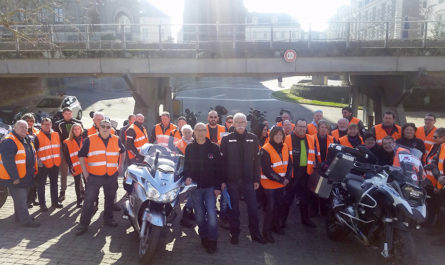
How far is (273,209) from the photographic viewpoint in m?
6.05

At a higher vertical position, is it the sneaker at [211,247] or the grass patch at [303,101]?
the grass patch at [303,101]

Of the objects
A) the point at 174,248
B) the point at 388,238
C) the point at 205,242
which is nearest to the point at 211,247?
the point at 205,242

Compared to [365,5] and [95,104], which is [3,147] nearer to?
[95,104]

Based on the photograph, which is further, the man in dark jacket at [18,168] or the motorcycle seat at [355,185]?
the man in dark jacket at [18,168]

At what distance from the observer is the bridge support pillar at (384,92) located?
1407 centimetres

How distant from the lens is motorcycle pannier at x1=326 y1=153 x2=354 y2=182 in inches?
215

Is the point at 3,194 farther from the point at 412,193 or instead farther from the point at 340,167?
the point at 412,193

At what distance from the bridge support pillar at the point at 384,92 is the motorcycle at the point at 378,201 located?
969 centimetres

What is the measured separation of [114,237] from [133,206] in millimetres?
951

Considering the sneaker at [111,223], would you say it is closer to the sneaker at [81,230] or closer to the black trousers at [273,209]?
the sneaker at [81,230]

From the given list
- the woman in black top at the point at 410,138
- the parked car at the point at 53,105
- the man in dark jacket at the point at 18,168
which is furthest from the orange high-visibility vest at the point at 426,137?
the parked car at the point at 53,105

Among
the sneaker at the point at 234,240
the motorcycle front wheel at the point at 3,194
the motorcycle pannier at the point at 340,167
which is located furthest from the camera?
the motorcycle front wheel at the point at 3,194

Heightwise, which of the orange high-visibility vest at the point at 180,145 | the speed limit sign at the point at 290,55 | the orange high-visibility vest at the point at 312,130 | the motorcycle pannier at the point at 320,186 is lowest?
the motorcycle pannier at the point at 320,186

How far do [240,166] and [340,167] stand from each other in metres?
1.47
